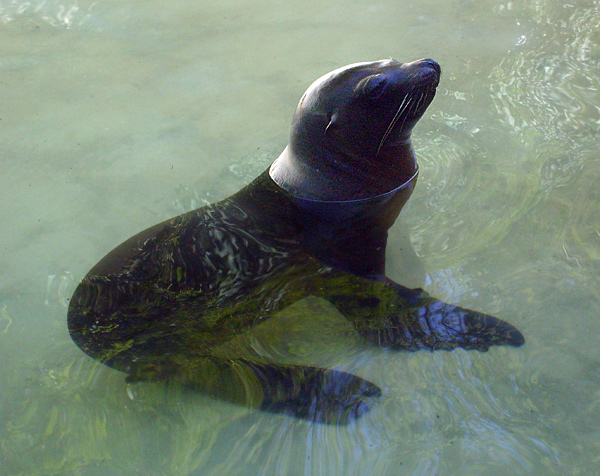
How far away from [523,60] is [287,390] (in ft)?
11.9

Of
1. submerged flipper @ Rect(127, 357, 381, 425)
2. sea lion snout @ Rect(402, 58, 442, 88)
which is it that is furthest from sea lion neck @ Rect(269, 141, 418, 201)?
submerged flipper @ Rect(127, 357, 381, 425)

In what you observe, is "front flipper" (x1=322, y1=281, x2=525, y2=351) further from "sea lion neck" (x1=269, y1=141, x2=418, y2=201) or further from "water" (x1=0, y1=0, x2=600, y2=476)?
"sea lion neck" (x1=269, y1=141, x2=418, y2=201)

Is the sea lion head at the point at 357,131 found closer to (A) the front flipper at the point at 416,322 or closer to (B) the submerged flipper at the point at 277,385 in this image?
(A) the front flipper at the point at 416,322

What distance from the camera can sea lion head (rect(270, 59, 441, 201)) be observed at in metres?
2.94

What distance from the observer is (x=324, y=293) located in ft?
10.3

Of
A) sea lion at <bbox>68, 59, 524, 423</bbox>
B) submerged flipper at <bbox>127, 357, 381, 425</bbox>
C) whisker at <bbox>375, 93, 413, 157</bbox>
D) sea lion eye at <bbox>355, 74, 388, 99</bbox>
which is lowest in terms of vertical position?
submerged flipper at <bbox>127, 357, 381, 425</bbox>

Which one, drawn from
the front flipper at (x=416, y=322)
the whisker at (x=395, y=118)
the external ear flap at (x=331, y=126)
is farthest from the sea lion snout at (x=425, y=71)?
the front flipper at (x=416, y=322)

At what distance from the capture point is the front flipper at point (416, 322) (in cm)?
292

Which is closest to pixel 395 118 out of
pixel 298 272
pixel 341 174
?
pixel 341 174

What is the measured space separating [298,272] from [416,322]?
0.70 m

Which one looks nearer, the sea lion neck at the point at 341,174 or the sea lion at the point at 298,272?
the sea lion at the point at 298,272

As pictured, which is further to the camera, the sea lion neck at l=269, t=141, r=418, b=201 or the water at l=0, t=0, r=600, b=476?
the sea lion neck at l=269, t=141, r=418, b=201

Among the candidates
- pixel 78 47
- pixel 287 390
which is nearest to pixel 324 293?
pixel 287 390

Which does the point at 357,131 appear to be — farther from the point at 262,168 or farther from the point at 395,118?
the point at 262,168
